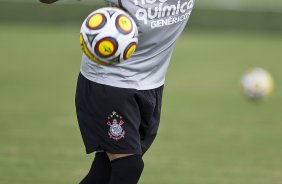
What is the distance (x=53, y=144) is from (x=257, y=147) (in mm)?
2568

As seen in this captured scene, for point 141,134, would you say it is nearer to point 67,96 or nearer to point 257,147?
point 257,147

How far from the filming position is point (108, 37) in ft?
16.0

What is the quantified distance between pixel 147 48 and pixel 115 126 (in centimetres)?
61

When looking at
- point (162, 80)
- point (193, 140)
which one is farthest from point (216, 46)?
point (162, 80)

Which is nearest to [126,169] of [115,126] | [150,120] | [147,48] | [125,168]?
[125,168]

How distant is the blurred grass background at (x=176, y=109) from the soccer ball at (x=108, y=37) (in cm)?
279

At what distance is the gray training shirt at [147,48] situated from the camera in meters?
5.21

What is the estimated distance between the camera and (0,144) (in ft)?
30.0

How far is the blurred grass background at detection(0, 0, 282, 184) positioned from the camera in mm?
8258

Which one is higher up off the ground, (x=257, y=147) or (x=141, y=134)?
(x=141, y=134)

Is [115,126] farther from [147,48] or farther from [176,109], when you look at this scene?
[176,109]

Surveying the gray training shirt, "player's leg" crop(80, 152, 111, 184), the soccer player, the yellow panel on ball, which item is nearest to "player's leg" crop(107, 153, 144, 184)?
the soccer player

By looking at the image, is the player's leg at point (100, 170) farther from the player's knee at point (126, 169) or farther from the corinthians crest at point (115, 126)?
the corinthians crest at point (115, 126)

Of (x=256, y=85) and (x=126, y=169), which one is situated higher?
(x=126, y=169)
